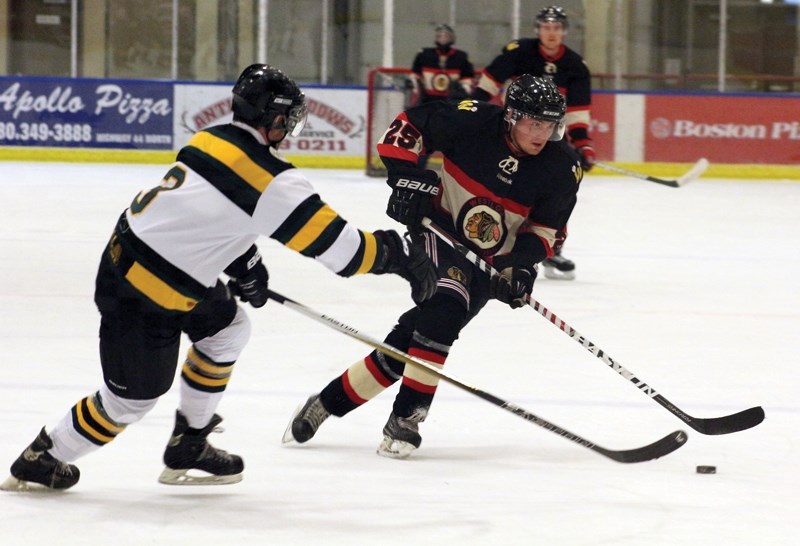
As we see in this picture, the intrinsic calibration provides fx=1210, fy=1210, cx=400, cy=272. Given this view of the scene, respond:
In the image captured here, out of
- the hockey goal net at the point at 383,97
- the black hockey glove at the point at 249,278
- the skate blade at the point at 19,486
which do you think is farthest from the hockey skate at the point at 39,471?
the hockey goal net at the point at 383,97

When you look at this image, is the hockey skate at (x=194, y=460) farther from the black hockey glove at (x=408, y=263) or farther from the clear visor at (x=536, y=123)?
the clear visor at (x=536, y=123)

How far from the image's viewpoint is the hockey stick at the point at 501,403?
2760 mm

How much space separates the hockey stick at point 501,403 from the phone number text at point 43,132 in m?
8.39

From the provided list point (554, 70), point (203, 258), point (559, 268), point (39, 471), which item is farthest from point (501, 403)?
point (554, 70)

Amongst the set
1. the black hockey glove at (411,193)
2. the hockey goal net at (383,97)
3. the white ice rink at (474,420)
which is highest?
the hockey goal net at (383,97)

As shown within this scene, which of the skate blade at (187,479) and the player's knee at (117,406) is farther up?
the player's knee at (117,406)

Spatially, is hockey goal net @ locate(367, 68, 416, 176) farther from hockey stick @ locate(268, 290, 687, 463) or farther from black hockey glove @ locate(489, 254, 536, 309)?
hockey stick @ locate(268, 290, 687, 463)

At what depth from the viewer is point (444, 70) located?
33.0ft

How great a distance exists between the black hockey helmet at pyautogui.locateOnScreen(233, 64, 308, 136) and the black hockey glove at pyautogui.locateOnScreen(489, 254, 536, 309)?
0.78 meters

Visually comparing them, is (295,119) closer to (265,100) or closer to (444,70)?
(265,100)

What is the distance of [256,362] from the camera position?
13.1ft

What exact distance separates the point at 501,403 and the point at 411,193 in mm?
597

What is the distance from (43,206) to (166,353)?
5499mm

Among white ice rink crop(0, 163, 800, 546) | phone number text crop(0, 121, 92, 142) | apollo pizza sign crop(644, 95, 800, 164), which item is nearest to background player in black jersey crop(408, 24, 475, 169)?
apollo pizza sign crop(644, 95, 800, 164)
